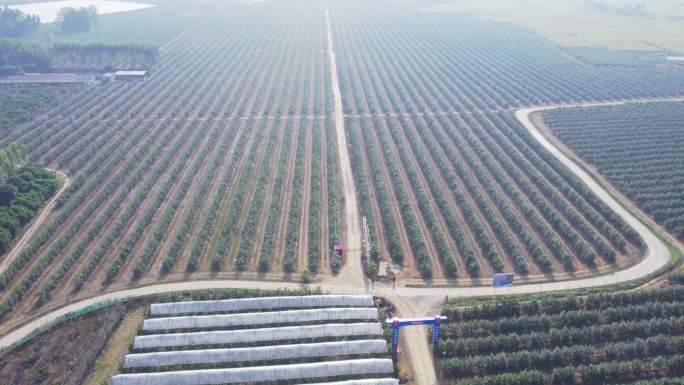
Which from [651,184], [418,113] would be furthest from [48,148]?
[651,184]

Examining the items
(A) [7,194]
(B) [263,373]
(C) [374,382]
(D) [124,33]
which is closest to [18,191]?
(A) [7,194]

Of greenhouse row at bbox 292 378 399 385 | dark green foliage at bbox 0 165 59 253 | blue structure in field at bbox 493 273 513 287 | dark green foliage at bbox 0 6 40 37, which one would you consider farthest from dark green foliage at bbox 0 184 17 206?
dark green foliage at bbox 0 6 40 37

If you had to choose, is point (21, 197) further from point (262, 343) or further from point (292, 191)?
point (262, 343)

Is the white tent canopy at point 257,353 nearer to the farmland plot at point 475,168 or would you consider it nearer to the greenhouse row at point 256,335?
the greenhouse row at point 256,335

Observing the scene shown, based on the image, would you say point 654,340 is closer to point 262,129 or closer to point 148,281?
point 148,281

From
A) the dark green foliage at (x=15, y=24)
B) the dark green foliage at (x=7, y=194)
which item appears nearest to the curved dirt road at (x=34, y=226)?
the dark green foliage at (x=7, y=194)
